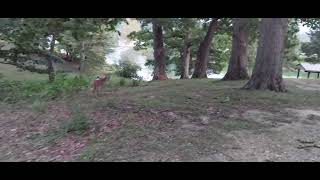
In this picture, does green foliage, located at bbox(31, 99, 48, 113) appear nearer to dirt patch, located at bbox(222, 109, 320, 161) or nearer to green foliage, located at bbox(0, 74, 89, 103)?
green foliage, located at bbox(0, 74, 89, 103)

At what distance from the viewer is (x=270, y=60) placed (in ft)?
41.5

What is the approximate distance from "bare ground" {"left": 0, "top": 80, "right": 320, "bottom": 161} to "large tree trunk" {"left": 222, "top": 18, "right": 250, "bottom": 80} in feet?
16.9

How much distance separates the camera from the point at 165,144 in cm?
652

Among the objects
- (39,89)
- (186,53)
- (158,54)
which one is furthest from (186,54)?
(39,89)

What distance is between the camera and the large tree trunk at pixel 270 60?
41.3 ft

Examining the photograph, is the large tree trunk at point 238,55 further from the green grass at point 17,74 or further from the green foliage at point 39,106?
the green grass at point 17,74

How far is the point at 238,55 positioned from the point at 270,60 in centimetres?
436

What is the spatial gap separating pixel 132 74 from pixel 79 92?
43.9ft

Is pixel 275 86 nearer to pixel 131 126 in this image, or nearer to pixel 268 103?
pixel 268 103

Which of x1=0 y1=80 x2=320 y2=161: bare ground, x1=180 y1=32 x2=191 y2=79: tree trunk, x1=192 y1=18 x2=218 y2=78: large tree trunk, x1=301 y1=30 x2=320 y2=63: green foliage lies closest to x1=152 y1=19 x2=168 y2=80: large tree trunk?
x1=192 y1=18 x2=218 y2=78: large tree trunk

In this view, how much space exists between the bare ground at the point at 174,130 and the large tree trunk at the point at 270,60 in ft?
2.52

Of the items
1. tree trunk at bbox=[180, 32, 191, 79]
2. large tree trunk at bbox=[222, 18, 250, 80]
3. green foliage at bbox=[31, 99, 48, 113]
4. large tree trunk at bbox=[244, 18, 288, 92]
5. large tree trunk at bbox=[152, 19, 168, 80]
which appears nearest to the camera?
green foliage at bbox=[31, 99, 48, 113]

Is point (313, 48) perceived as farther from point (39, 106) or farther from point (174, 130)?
point (174, 130)

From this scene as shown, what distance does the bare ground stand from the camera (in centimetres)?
620
